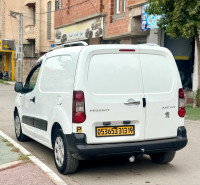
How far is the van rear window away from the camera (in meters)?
5.21

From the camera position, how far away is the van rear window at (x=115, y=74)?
205 inches

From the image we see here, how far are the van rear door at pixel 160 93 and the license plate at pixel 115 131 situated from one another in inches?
9.5

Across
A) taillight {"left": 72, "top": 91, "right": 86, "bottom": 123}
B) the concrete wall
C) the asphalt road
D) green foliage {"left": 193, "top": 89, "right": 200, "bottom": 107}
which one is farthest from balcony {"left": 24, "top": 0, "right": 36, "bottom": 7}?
taillight {"left": 72, "top": 91, "right": 86, "bottom": 123}

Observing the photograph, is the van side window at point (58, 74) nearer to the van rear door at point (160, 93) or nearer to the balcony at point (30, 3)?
the van rear door at point (160, 93)

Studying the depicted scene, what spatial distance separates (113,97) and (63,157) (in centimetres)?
113

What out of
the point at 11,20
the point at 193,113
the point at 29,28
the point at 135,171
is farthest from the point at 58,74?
the point at 11,20

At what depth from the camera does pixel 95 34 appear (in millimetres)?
24344

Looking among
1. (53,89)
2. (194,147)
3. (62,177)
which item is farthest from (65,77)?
(194,147)

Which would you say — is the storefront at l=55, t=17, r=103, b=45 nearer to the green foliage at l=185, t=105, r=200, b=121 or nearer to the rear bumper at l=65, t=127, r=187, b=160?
the green foliage at l=185, t=105, r=200, b=121

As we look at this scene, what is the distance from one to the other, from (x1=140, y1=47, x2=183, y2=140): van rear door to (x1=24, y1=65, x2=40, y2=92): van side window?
2252 mm

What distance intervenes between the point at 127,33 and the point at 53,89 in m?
15.0

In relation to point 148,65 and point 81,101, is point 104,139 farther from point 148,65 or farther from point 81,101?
point 148,65

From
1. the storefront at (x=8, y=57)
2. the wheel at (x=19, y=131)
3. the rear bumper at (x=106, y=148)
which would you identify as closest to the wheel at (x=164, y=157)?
the rear bumper at (x=106, y=148)

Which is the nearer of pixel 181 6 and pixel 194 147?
pixel 194 147
